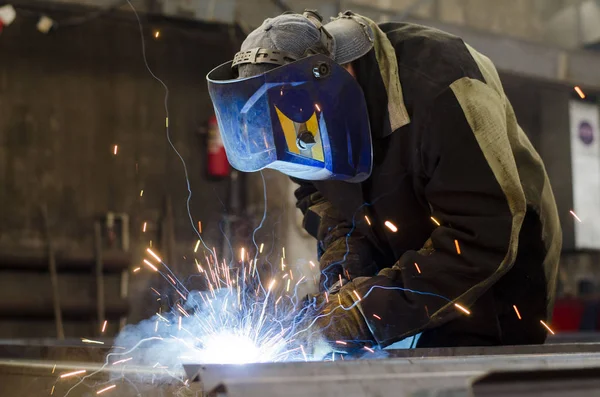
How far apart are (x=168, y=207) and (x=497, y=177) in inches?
150

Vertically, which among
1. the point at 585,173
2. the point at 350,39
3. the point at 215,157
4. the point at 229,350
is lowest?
the point at 585,173

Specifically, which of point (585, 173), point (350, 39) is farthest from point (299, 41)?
point (585, 173)

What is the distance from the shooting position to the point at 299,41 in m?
1.53

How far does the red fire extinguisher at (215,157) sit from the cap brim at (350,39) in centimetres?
352

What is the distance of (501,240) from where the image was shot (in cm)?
144

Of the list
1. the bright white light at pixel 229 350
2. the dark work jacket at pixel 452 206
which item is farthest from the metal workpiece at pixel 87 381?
the dark work jacket at pixel 452 206

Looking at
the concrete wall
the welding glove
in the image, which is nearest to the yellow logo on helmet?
the welding glove

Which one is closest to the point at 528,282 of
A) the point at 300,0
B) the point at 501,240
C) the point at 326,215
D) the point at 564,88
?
the point at 501,240

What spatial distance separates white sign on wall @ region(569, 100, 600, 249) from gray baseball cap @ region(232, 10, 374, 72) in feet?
16.9

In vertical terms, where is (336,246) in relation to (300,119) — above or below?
below

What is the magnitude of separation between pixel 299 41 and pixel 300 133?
0.20 meters

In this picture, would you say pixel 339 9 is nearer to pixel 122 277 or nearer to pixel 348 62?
pixel 122 277

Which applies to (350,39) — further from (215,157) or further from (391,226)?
(215,157)

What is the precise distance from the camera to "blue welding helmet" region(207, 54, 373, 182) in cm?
150
